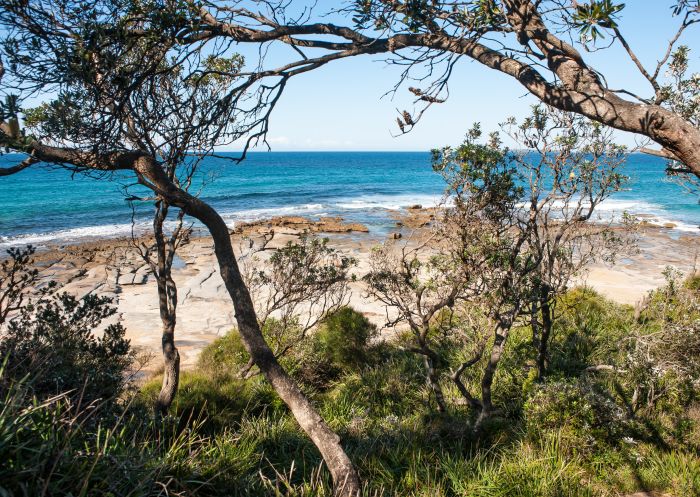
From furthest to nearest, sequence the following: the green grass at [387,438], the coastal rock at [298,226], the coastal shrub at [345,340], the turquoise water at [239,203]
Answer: the turquoise water at [239,203] → the coastal rock at [298,226] → the coastal shrub at [345,340] → the green grass at [387,438]

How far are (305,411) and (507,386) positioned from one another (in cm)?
545

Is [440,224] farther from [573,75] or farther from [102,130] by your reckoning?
[102,130]

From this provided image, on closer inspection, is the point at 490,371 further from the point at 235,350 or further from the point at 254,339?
the point at 235,350

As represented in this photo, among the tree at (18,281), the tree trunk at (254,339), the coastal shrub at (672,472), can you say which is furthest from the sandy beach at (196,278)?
the tree trunk at (254,339)

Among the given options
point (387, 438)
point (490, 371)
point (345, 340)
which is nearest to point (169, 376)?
point (387, 438)

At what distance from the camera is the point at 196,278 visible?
19484 millimetres

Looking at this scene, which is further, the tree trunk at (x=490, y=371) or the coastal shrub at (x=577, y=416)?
the coastal shrub at (x=577, y=416)

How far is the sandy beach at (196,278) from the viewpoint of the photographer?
14.3 m

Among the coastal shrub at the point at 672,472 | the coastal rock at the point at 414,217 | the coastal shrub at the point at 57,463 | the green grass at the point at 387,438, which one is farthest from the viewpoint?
the coastal rock at the point at 414,217

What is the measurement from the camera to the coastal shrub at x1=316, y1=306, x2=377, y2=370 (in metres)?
10.9

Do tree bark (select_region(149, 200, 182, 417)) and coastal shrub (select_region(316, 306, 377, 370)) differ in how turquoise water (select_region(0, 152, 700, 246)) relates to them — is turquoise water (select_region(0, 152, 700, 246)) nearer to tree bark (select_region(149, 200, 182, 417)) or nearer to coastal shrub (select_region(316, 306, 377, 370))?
coastal shrub (select_region(316, 306, 377, 370))

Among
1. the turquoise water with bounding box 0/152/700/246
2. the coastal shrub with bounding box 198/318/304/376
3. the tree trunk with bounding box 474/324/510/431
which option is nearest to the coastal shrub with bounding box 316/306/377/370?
the coastal shrub with bounding box 198/318/304/376

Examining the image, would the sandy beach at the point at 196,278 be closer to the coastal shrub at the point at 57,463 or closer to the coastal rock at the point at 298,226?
the coastal rock at the point at 298,226

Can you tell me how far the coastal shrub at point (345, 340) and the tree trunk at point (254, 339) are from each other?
6036mm
